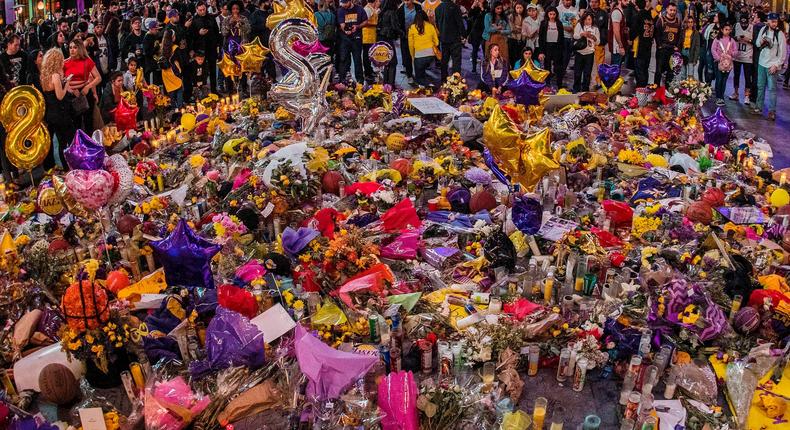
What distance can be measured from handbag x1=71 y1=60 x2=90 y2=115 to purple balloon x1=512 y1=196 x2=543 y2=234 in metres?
5.12

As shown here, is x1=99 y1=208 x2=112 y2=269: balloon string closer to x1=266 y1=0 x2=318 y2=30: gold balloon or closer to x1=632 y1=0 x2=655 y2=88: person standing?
x1=266 y1=0 x2=318 y2=30: gold balloon

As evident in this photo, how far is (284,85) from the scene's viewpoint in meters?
7.56

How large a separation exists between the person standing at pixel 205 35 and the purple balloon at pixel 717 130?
276 inches

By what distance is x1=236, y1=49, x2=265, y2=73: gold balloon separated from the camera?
9195 millimetres

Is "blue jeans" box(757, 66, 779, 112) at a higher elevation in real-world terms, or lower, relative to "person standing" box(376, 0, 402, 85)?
lower

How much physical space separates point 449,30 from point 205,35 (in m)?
3.61

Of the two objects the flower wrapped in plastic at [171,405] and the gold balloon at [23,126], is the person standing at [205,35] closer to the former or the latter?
the gold balloon at [23,126]

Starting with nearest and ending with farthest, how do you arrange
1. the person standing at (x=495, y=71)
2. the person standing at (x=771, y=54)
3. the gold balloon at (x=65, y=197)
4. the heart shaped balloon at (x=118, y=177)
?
the heart shaped balloon at (x=118, y=177) < the gold balloon at (x=65, y=197) < the person standing at (x=771, y=54) < the person standing at (x=495, y=71)

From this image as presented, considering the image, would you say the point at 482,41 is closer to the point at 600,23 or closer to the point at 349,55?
the point at 600,23

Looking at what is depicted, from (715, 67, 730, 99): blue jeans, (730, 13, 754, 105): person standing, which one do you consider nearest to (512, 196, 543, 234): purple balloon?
(715, 67, 730, 99): blue jeans

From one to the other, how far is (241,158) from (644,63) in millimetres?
6213

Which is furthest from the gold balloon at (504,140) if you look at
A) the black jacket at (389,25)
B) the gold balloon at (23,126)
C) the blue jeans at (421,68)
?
the black jacket at (389,25)

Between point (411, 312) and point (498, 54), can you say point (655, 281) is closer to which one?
point (411, 312)

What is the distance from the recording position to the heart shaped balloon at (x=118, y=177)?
5090 mm
